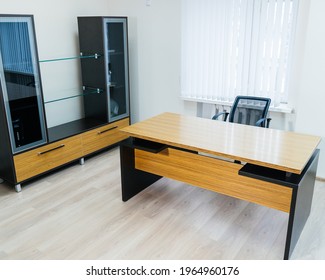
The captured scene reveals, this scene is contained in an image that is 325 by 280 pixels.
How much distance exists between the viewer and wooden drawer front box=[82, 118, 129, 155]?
407 centimetres

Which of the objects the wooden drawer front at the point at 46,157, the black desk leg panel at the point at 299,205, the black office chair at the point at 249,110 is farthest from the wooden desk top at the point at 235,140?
the wooden drawer front at the point at 46,157

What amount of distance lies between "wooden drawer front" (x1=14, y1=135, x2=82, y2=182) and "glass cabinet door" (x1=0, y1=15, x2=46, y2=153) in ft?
0.33

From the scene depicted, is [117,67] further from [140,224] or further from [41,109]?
[140,224]

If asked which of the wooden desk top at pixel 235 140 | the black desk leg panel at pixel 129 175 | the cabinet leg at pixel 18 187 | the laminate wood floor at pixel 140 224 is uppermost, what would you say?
the wooden desk top at pixel 235 140

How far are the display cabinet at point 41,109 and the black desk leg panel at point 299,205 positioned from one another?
2.58m

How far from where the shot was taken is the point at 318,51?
3.26 meters

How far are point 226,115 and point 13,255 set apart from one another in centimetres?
257

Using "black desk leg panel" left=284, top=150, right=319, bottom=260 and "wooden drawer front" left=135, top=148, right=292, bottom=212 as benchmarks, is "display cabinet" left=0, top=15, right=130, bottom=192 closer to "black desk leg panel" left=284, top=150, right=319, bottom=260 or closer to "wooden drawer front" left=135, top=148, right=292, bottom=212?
"wooden drawer front" left=135, top=148, right=292, bottom=212

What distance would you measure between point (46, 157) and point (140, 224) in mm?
1434

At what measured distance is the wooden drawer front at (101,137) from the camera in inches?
160

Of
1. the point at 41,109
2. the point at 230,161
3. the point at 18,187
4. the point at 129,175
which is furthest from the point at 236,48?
the point at 18,187

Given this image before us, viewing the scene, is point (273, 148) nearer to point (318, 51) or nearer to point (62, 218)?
point (318, 51)

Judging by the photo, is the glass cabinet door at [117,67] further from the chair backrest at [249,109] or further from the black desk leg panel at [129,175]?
the chair backrest at [249,109]
